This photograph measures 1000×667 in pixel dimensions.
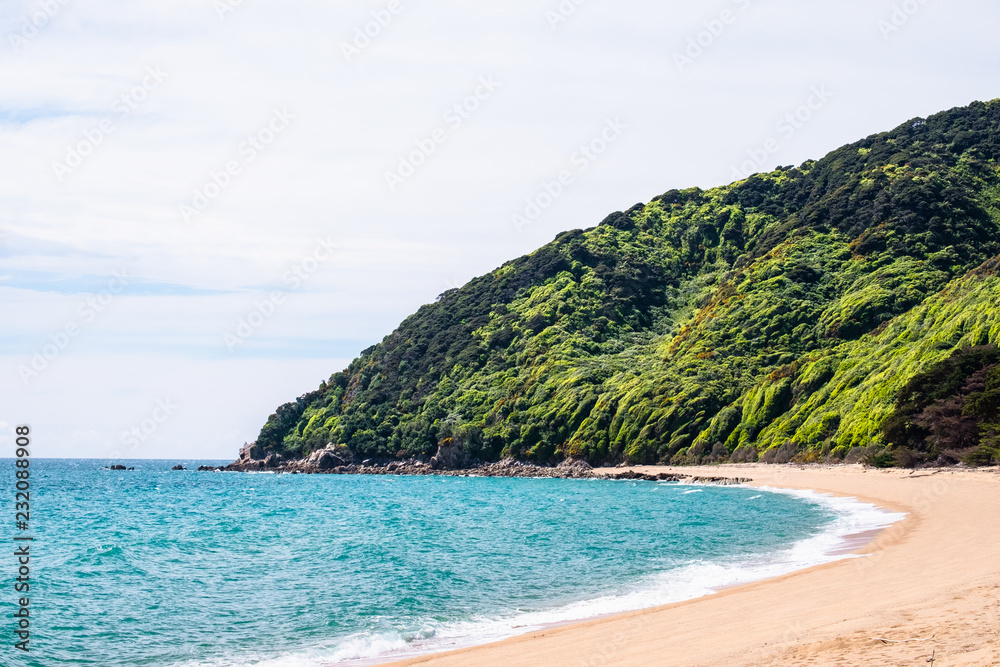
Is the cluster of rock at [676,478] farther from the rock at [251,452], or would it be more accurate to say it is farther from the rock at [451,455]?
the rock at [251,452]

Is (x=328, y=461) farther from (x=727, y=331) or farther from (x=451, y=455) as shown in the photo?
(x=727, y=331)

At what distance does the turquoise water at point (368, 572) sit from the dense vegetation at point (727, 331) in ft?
77.6

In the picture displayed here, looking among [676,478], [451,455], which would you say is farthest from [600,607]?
[451,455]

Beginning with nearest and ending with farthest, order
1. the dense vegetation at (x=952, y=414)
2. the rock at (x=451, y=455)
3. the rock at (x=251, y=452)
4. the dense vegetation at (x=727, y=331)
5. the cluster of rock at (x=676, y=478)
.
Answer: the dense vegetation at (x=952, y=414)
the cluster of rock at (x=676, y=478)
the dense vegetation at (x=727, y=331)
the rock at (x=451, y=455)
the rock at (x=251, y=452)

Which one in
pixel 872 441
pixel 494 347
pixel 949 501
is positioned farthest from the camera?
pixel 494 347

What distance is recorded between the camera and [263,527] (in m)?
38.8

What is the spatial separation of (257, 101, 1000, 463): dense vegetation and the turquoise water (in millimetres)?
23647

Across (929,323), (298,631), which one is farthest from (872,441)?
(298,631)

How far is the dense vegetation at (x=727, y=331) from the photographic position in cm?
6988

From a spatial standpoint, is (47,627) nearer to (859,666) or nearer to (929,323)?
(859,666)

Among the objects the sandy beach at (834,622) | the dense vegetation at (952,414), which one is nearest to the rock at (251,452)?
the dense vegetation at (952,414)

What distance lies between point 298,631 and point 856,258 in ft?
348

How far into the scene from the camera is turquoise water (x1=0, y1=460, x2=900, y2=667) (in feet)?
52.3

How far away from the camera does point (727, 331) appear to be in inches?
3991
